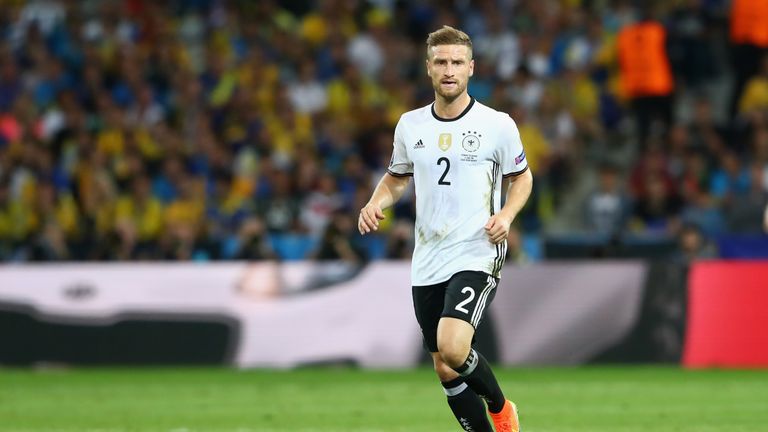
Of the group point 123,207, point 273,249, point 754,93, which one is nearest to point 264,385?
point 273,249

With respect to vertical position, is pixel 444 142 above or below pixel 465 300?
above

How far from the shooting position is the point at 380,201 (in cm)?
810

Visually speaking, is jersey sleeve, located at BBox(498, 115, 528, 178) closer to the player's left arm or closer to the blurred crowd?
the player's left arm

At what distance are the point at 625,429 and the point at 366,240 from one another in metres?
8.55

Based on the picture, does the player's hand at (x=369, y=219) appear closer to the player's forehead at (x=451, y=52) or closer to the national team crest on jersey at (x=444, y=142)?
the national team crest on jersey at (x=444, y=142)

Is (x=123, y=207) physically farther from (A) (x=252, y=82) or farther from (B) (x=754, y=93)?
(B) (x=754, y=93)

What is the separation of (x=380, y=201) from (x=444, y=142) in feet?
1.81

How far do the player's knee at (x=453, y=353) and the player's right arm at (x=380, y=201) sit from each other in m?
0.78

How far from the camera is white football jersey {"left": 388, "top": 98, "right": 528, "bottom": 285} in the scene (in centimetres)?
777

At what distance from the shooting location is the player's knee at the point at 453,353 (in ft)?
24.8

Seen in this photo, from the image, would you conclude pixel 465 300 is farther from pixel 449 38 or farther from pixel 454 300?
pixel 449 38

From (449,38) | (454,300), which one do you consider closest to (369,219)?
(454,300)

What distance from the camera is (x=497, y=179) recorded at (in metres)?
7.92

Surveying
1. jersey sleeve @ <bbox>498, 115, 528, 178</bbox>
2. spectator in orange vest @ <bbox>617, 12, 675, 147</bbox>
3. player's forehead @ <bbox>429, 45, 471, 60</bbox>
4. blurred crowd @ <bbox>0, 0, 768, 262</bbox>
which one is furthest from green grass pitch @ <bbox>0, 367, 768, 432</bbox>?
spectator in orange vest @ <bbox>617, 12, 675, 147</bbox>
